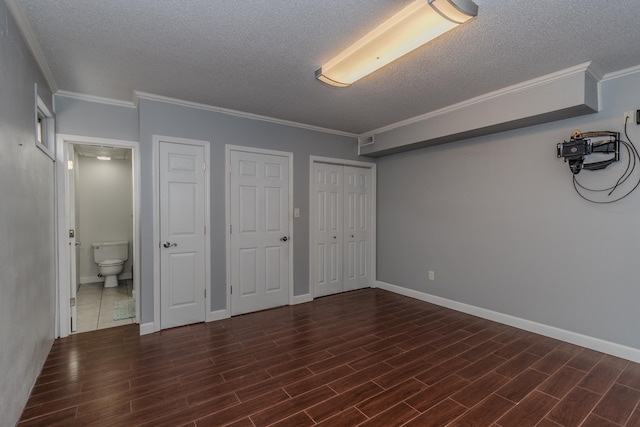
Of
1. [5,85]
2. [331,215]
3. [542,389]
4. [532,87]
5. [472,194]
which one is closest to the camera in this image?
[5,85]

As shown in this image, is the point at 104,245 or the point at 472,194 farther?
the point at 104,245

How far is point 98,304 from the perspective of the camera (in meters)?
4.26

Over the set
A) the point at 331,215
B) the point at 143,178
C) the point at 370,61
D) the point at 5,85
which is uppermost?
the point at 370,61

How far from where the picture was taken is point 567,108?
2732mm

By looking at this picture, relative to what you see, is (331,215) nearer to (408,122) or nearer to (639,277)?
(408,122)

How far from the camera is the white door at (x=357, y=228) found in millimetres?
4973

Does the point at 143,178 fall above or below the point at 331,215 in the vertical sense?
above

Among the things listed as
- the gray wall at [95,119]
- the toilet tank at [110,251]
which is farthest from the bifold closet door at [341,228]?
the toilet tank at [110,251]

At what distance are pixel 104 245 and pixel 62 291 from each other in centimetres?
254

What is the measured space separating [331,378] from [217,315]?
6.05 ft

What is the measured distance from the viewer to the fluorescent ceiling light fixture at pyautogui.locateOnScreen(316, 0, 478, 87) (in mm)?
1747

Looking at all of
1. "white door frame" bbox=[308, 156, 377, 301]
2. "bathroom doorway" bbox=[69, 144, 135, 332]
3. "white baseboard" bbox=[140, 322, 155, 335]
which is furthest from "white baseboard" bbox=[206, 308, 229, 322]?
"bathroom doorway" bbox=[69, 144, 135, 332]

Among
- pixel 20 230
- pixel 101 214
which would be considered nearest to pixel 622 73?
pixel 20 230

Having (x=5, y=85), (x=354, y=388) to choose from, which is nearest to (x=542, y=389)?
(x=354, y=388)
